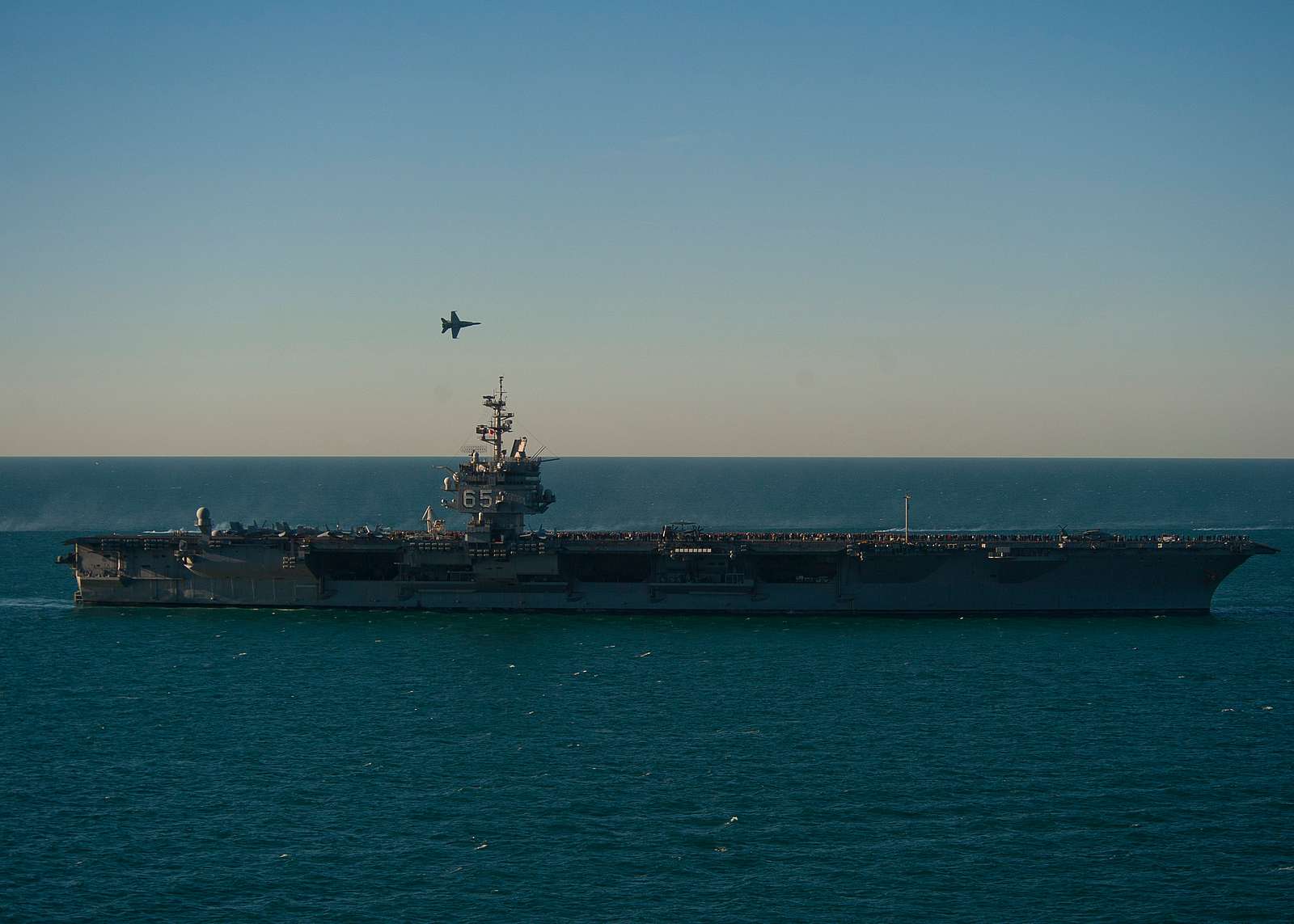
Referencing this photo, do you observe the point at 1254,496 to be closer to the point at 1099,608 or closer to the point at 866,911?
the point at 1099,608

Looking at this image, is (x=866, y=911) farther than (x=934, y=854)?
No

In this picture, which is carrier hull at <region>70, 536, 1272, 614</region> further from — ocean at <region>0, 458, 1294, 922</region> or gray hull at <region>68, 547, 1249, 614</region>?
ocean at <region>0, 458, 1294, 922</region>

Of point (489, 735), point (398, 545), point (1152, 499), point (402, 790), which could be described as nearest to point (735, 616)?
point (398, 545)

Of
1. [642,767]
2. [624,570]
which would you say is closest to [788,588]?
[624,570]

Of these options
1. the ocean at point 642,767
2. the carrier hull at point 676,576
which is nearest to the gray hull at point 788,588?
the carrier hull at point 676,576

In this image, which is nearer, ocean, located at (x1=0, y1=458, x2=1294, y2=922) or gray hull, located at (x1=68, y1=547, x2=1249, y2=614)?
ocean, located at (x1=0, y1=458, x2=1294, y2=922)

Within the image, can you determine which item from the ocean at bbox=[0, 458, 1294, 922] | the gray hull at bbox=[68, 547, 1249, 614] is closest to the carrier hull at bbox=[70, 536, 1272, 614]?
the gray hull at bbox=[68, 547, 1249, 614]
